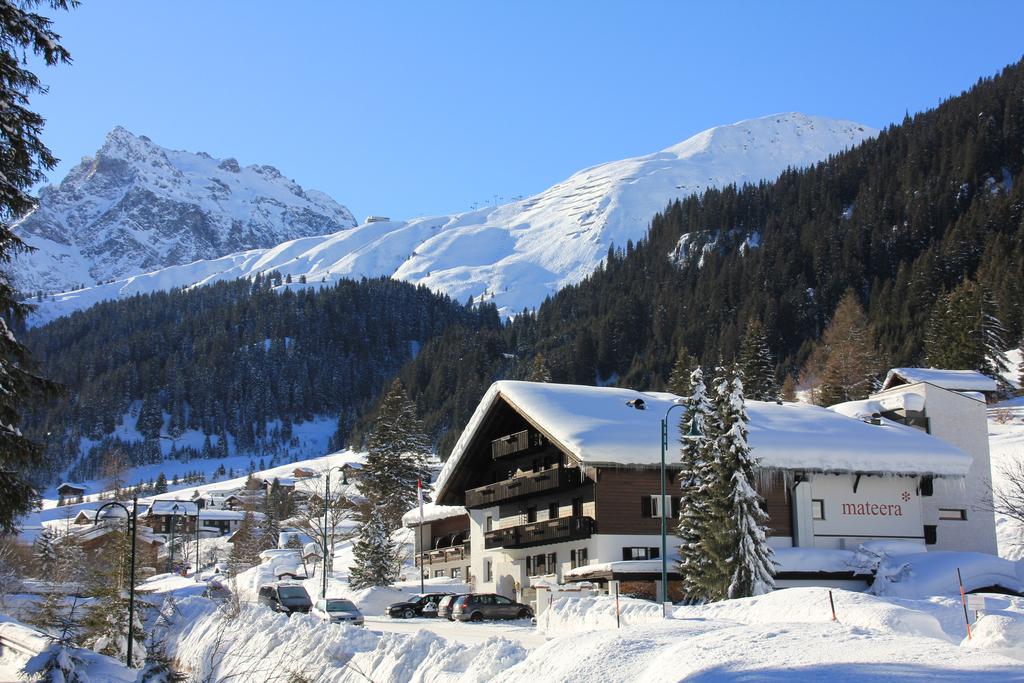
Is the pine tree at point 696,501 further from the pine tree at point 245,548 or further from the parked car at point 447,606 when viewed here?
the pine tree at point 245,548

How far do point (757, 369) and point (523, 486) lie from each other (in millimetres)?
53234

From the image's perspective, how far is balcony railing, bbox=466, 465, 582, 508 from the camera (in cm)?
5116

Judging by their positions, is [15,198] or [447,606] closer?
[15,198]

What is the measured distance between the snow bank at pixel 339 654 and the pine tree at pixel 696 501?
15.8 metres

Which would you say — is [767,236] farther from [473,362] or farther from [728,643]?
[728,643]

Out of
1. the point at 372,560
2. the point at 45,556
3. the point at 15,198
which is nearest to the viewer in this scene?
the point at 15,198

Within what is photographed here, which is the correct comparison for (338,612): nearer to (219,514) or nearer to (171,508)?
(171,508)

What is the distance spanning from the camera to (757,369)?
102 m

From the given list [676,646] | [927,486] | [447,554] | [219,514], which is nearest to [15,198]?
[676,646]

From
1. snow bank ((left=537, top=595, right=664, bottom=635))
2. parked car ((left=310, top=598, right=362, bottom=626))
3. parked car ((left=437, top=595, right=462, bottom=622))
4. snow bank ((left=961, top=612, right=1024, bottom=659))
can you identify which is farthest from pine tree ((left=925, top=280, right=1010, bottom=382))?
snow bank ((left=961, top=612, right=1024, bottom=659))

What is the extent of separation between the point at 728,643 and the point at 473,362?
180 m

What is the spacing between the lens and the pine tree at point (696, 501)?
131 ft

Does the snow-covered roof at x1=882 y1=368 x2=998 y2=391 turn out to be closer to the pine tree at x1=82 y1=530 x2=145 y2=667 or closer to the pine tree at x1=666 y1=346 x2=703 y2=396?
the pine tree at x1=666 y1=346 x2=703 y2=396

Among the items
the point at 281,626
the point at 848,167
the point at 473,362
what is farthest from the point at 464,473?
the point at 848,167
